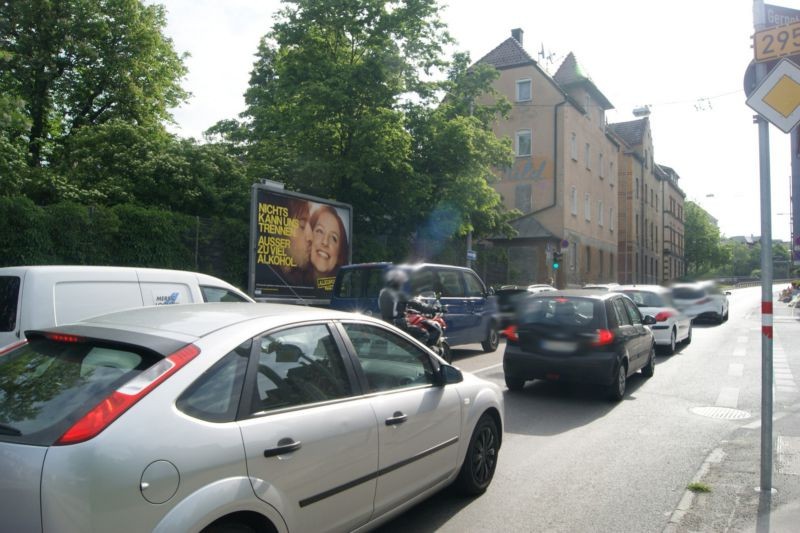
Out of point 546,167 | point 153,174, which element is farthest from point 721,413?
point 546,167

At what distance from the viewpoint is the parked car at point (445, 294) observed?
11.8 m

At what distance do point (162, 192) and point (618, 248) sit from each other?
1512 inches

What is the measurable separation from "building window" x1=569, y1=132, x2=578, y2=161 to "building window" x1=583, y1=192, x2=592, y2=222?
3238 mm

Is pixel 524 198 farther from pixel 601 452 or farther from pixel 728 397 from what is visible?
pixel 601 452

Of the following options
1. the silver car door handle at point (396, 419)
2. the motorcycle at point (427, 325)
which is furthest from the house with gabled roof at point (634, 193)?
the silver car door handle at point (396, 419)

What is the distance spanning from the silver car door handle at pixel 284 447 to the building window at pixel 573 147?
36.9 m

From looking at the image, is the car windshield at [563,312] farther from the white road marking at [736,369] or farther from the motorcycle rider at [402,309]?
the white road marking at [736,369]

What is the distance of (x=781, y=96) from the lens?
15.3ft

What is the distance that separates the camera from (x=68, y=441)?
7.68ft

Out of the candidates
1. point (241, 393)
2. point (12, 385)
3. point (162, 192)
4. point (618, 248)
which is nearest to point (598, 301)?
point (241, 393)

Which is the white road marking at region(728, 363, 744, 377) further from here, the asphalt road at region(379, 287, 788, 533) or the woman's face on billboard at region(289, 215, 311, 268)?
the woman's face on billboard at region(289, 215, 311, 268)

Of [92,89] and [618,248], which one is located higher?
[92,89]

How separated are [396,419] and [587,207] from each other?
39506 mm

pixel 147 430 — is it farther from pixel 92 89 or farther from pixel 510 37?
pixel 510 37
